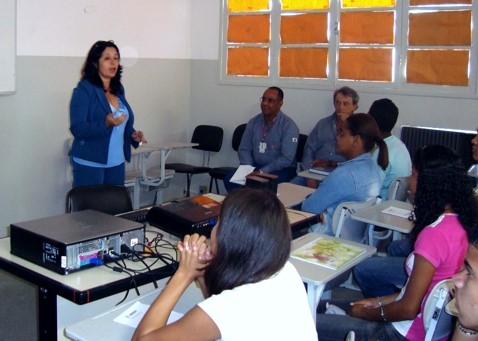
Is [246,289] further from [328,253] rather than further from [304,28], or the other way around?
[304,28]

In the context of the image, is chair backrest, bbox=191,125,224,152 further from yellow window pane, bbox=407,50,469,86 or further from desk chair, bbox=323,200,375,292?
desk chair, bbox=323,200,375,292

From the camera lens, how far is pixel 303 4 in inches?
236

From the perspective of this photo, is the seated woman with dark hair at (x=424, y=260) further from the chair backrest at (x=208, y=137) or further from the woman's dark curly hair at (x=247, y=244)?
the chair backrest at (x=208, y=137)

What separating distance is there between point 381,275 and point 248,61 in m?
3.87

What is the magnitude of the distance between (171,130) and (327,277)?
462 cm

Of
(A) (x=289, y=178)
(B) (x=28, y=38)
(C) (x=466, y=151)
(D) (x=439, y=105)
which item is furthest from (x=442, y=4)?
(B) (x=28, y=38)

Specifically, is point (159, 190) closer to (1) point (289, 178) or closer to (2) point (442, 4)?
(1) point (289, 178)

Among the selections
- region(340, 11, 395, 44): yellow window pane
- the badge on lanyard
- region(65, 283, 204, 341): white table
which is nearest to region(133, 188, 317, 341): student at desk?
region(65, 283, 204, 341): white table

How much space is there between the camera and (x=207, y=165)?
693 cm

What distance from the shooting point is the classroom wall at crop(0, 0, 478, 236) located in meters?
5.00

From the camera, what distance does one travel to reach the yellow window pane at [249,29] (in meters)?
6.29

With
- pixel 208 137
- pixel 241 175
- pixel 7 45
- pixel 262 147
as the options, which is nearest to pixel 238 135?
pixel 208 137

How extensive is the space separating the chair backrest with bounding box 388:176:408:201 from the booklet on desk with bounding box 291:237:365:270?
1331 mm

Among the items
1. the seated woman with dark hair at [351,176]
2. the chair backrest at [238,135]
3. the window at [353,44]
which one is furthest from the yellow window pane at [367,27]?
the seated woman with dark hair at [351,176]
